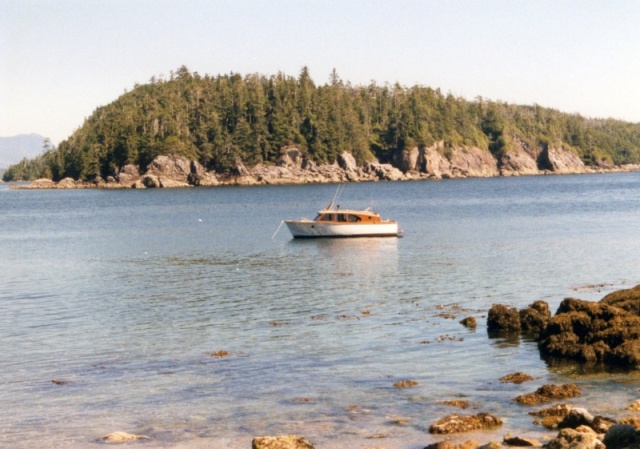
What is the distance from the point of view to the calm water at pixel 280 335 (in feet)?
56.5

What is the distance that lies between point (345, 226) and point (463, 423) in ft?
155

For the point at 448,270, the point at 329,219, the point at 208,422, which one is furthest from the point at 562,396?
the point at 329,219

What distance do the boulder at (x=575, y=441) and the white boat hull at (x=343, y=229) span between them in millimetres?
49606

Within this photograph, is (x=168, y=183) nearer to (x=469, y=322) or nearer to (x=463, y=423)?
(x=469, y=322)

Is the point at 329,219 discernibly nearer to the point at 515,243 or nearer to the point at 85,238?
the point at 515,243

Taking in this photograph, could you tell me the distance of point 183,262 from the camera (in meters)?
48.7

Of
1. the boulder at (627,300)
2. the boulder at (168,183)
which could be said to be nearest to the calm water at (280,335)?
the boulder at (627,300)

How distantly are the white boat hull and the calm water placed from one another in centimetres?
178

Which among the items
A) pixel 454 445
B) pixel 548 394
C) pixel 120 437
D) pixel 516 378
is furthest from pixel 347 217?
pixel 454 445

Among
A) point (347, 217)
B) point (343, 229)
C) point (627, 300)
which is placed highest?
point (347, 217)

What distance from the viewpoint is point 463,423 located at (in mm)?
15867

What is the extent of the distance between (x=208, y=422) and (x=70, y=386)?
5.24m

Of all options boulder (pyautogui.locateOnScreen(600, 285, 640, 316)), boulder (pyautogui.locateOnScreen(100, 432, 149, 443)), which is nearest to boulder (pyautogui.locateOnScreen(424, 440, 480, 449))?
boulder (pyautogui.locateOnScreen(100, 432, 149, 443))

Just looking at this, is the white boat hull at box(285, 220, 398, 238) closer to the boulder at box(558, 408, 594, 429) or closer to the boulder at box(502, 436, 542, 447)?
the boulder at box(558, 408, 594, 429)
